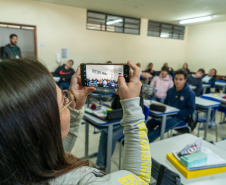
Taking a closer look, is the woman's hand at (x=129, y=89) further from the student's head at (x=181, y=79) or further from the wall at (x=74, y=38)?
the wall at (x=74, y=38)

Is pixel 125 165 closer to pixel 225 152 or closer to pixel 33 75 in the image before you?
pixel 33 75

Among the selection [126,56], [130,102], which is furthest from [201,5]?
[130,102]

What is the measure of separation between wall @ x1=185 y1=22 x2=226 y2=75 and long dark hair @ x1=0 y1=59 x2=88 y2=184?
921 cm

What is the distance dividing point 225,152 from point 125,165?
121cm

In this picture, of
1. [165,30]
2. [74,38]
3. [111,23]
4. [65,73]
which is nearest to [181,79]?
[65,73]

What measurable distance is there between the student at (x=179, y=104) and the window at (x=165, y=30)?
5.78 meters

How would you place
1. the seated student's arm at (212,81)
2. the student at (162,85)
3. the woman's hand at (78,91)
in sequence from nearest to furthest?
the woman's hand at (78,91), the student at (162,85), the seated student's arm at (212,81)

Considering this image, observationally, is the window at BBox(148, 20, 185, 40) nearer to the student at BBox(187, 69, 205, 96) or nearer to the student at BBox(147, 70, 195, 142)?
the student at BBox(187, 69, 205, 96)

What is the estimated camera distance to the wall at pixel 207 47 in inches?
317

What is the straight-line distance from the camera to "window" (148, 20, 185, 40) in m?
8.16

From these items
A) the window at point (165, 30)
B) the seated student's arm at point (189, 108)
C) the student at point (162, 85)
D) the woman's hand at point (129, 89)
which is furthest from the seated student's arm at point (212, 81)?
the woman's hand at point (129, 89)

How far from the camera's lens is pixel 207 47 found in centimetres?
863

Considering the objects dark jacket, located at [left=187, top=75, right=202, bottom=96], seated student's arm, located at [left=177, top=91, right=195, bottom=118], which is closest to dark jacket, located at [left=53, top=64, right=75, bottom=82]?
dark jacket, located at [left=187, top=75, right=202, bottom=96]

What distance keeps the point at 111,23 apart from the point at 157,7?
6.41 ft
